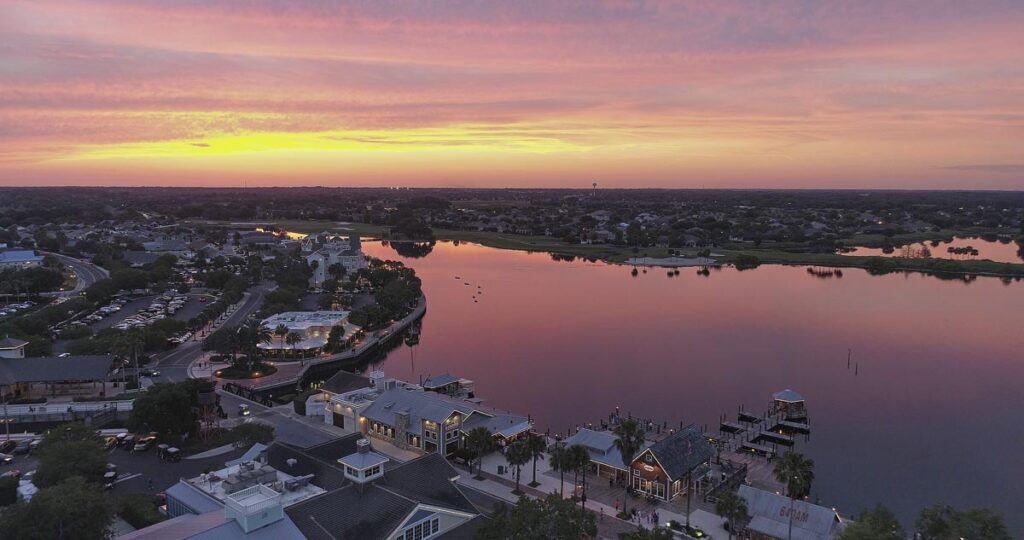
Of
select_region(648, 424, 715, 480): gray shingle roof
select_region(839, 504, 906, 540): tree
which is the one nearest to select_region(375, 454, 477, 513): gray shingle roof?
select_region(648, 424, 715, 480): gray shingle roof

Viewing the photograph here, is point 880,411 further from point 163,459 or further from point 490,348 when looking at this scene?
point 163,459

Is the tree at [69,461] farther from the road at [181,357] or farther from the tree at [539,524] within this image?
the road at [181,357]

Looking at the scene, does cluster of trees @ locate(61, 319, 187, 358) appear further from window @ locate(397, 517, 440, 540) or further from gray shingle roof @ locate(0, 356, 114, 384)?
window @ locate(397, 517, 440, 540)

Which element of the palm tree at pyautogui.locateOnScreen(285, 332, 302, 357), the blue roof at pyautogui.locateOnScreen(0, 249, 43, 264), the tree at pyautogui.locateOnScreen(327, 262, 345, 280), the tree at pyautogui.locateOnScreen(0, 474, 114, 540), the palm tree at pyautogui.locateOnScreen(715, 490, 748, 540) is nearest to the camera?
the tree at pyautogui.locateOnScreen(0, 474, 114, 540)

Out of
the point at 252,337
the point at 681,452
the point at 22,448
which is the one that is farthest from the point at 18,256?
the point at 681,452

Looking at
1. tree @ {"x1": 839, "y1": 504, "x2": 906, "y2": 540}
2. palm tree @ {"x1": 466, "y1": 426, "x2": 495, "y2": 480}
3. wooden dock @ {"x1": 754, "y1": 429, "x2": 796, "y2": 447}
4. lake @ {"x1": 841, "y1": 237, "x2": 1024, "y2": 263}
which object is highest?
tree @ {"x1": 839, "y1": 504, "x2": 906, "y2": 540}
